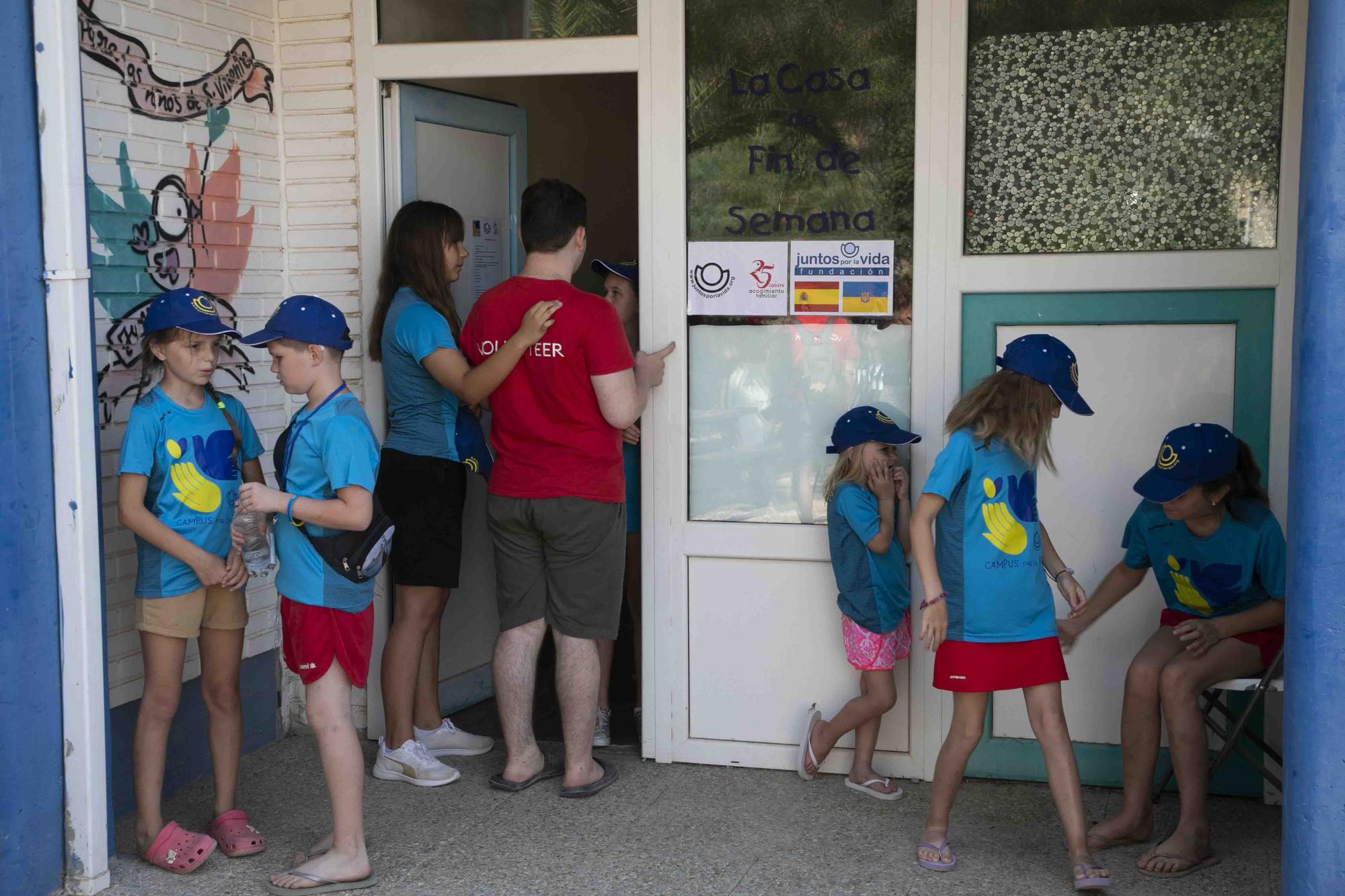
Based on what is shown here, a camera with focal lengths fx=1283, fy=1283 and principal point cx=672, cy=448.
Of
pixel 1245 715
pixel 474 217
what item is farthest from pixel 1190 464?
pixel 474 217

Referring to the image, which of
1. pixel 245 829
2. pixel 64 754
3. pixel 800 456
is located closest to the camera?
pixel 64 754

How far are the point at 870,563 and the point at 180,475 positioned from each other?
2078mm

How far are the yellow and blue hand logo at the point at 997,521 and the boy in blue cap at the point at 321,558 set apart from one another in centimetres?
164

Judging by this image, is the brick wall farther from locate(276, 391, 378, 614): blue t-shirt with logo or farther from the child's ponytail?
the child's ponytail

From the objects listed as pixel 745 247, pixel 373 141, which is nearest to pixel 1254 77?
pixel 745 247

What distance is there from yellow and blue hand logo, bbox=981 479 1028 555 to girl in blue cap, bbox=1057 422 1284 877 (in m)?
0.42

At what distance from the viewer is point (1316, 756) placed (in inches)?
111

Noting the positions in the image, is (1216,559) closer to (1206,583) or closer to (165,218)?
(1206,583)

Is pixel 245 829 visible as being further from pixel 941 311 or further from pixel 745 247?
pixel 941 311

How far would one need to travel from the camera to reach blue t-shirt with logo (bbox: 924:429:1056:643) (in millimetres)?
3441

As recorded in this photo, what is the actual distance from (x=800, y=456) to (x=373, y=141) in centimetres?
190

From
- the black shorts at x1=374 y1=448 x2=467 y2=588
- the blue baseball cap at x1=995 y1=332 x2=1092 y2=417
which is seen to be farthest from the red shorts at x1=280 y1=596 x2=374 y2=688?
the blue baseball cap at x1=995 y1=332 x2=1092 y2=417

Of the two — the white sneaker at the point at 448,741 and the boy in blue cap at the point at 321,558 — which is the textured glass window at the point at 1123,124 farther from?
the white sneaker at the point at 448,741

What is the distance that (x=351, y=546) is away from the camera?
133 inches
